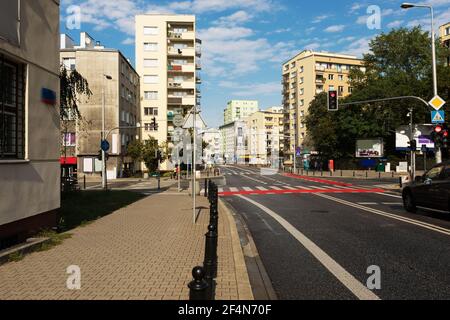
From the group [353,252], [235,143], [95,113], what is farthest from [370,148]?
[235,143]

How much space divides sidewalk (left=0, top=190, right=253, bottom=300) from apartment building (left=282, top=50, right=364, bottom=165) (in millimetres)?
73466

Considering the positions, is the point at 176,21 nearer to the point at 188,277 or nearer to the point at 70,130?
the point at 70,130

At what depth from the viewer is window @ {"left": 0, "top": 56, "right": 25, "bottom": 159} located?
729 cm

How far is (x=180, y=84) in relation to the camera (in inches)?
2404

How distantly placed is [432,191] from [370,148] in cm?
4363

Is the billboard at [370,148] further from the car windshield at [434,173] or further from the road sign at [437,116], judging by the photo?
the car windshield at [434,173]

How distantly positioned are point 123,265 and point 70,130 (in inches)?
1539

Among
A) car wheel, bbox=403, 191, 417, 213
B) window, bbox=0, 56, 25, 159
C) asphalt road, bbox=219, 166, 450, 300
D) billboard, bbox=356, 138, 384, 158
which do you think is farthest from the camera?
billboard, bbox=356, 138, 384, 158

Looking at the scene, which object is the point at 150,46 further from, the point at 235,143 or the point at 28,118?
the point at 235,143

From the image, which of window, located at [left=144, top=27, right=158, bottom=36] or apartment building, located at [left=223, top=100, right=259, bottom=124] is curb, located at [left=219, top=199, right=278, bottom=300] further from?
apartment building, located at [left=223, top=100, right=259, bottom=124]

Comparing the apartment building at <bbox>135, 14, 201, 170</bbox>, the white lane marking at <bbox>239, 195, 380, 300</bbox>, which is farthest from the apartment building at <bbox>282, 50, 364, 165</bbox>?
the white lane marking at <bbox>239, 195, 380, 300</bbox>

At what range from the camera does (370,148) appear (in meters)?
52.5

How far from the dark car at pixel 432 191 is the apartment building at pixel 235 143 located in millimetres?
131164

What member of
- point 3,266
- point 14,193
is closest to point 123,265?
point 3,266
